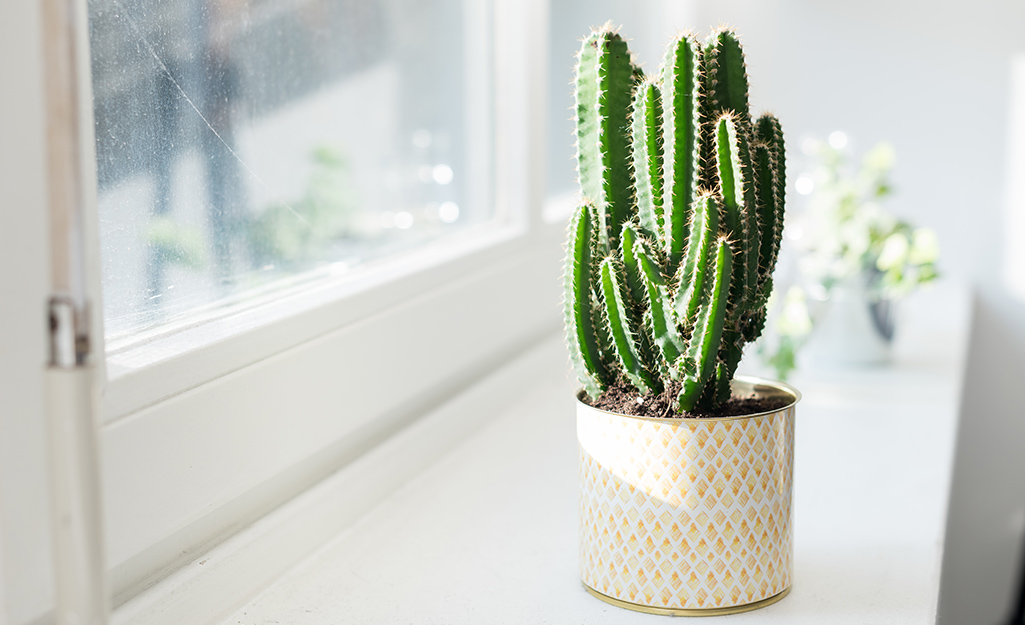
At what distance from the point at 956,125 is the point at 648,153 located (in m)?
1.56

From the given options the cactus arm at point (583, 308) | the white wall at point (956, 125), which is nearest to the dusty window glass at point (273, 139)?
the cactus arm at point (583, 308)

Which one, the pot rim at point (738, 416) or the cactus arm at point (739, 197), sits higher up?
the cactus arm at point (739, 197)

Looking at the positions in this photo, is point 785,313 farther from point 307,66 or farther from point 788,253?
point 307,66

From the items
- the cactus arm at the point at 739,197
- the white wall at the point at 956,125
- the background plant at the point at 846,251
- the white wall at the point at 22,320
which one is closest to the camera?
the white wall at the point at 22,320

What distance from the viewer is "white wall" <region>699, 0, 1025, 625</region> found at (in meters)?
1.81

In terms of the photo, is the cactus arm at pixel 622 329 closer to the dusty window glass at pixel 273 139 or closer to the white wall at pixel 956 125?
the dusty window glass at pixel 273 139

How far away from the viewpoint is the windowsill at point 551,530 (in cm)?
64

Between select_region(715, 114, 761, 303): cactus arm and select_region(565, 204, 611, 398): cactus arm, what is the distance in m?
0.09

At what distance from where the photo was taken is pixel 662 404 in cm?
61

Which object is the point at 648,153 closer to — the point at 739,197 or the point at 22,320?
the point at 739,197

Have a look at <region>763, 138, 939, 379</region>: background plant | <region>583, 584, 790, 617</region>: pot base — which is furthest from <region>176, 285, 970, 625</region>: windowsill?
<region>763, 138, 939, 379</region>: background plant

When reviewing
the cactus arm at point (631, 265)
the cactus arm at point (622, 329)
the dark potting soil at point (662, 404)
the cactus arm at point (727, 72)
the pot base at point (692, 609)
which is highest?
the cactus arm at point (727, 72)

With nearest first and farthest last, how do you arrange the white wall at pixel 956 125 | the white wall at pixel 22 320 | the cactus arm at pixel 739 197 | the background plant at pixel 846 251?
the white wall at pixel 22 320 < the cactus arm at pixel 739 197 < the background plant at pixel 846 251 < the white wall at pixel 956 125

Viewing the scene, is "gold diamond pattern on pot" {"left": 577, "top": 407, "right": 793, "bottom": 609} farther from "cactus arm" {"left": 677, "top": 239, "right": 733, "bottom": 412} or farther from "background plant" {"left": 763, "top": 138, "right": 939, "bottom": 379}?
"background plant" {"left": 763, "top": 138, "right": 939, "bottom": 379}
